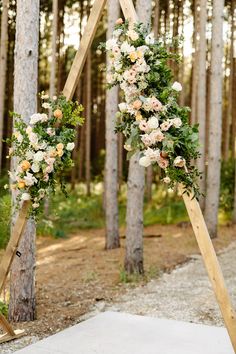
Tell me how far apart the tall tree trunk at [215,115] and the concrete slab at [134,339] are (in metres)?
6.24

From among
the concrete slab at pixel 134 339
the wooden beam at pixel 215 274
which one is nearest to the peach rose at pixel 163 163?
the wooden beam at pixel 215 274

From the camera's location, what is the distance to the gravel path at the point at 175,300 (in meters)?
7.26

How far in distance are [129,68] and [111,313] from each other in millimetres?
3200

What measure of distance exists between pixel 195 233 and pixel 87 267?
5.79m

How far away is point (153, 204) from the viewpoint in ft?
52.9

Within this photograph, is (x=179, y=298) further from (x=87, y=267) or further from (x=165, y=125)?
(x=165, y=125)

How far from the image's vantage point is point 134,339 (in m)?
5.72

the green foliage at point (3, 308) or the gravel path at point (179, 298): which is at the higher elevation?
the green foliage at point (3, 308)

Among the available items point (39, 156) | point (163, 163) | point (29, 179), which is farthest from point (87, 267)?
point (163, 163)

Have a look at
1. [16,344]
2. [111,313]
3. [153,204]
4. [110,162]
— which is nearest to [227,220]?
[153,204]

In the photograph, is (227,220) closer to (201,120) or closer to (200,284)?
(201,120)

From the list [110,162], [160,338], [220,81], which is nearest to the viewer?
[160,338]

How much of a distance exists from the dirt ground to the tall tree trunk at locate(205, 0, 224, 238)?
686 millimetres

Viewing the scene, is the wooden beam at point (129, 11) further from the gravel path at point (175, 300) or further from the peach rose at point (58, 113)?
the gravel path at point (175, 300)
